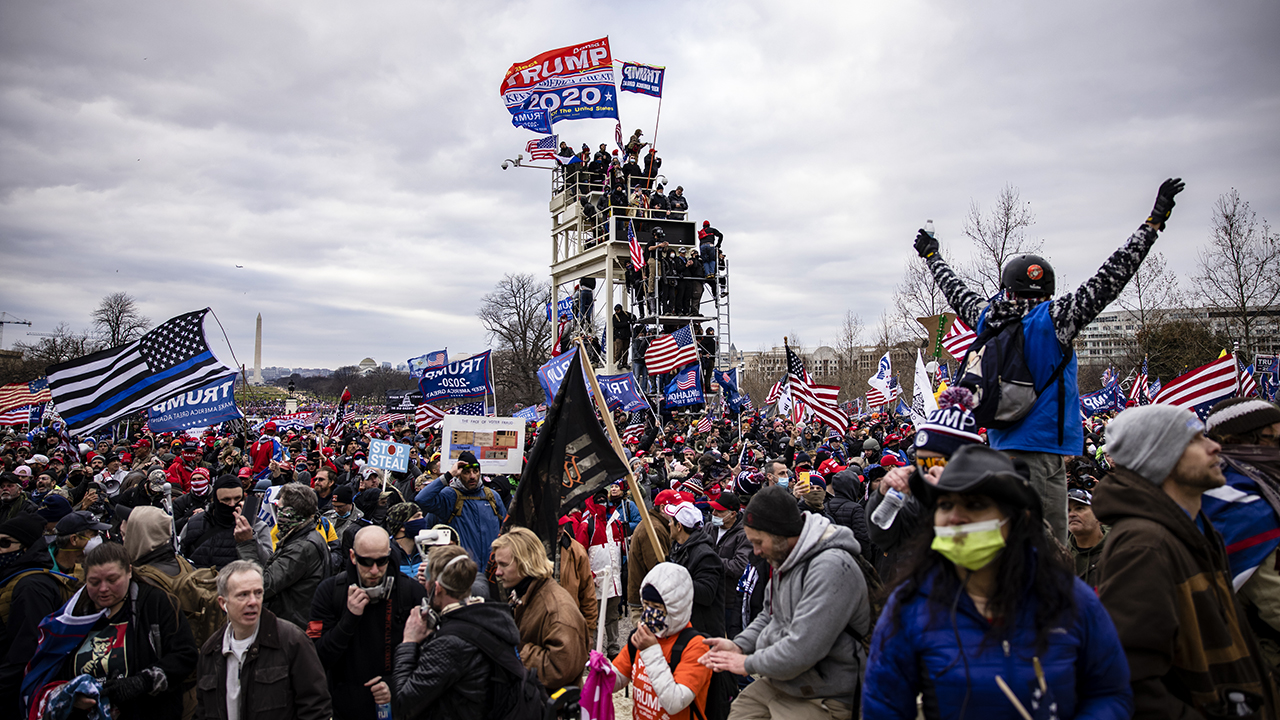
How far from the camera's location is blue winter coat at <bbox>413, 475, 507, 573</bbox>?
7.16 metres

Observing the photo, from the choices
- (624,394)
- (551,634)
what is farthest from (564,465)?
(624,394)

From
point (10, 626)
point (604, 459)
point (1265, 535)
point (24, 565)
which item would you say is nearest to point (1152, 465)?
point (1265, 535)

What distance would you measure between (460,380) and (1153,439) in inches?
486

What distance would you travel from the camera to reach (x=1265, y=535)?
9.96ft

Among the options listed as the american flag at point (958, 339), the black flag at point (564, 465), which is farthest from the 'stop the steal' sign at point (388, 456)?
the american flag at point (958, 339)

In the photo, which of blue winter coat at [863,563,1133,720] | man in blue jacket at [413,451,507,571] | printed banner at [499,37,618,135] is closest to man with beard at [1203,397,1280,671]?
blue winter coat at [863,563,1133,720]

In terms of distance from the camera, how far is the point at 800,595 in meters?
3.49

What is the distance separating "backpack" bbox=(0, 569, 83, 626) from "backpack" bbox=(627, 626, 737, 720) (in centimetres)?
383

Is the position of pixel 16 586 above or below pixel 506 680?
above

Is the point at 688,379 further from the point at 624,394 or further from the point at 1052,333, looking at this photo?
the point at 1052,333

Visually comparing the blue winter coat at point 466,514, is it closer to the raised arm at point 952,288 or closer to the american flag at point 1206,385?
the raised arm at point 952,288

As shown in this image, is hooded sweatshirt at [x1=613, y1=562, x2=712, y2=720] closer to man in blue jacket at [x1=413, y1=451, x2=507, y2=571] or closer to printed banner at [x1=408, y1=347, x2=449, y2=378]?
man in blue jacket at [x1=413, y1=451, x2=507, y2=571]

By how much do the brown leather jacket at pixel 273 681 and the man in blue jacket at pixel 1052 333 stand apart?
3.80 meters

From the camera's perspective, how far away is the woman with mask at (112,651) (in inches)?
159
